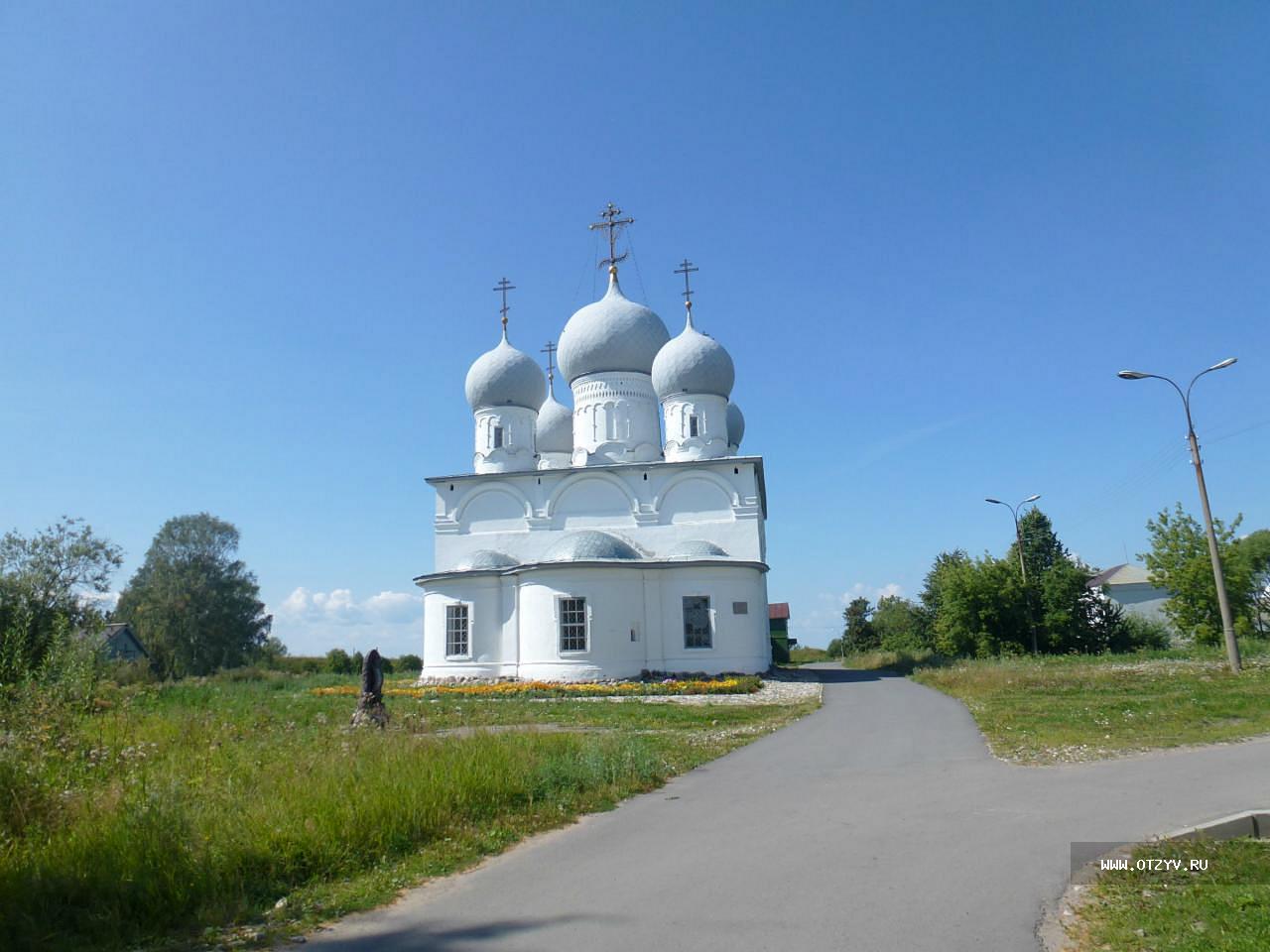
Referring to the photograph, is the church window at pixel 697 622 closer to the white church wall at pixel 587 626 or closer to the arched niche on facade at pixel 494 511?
the white church wall at pixel 587 626

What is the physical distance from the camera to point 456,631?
2812 centimetres

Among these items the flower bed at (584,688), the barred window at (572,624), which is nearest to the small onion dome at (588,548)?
the barred window at (572,624)

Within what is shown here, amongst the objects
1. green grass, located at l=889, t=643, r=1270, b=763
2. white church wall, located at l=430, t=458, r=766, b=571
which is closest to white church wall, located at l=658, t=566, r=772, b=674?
white church wall, located at l=430, t=458, r=766, b=571

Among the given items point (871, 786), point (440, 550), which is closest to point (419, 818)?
point (871, 786)

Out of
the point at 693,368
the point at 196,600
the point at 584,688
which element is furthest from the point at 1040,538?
the point at 196,600

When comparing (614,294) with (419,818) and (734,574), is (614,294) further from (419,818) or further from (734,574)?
(419,818)

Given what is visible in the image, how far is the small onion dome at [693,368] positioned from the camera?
32062 mm

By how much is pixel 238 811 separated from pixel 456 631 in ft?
72.7

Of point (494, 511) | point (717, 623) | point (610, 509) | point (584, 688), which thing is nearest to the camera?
point (584, 688)

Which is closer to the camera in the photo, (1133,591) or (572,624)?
(572,624)

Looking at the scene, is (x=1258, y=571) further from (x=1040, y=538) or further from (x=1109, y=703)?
(x=1109, y=703)

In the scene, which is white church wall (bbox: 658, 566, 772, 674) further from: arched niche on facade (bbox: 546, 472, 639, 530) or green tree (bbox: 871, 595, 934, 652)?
green tree (bbox: 871, 595, 934, 652)

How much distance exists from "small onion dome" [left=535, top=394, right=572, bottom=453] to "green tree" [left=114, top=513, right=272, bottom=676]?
22.7m

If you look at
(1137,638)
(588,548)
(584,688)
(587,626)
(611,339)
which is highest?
(611,339)
